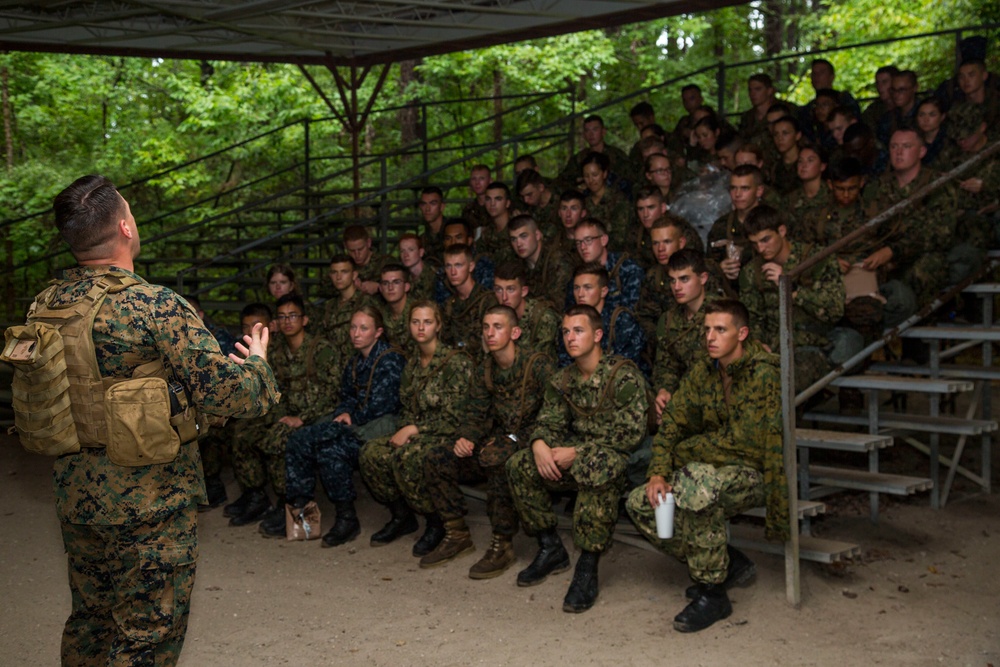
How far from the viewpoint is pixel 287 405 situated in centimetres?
721

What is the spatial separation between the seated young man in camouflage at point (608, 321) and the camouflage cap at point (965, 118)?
340cm

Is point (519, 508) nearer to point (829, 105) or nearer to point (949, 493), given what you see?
point (949, 493)

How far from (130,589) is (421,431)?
134 inches

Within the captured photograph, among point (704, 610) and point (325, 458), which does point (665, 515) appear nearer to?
point (704, 610)

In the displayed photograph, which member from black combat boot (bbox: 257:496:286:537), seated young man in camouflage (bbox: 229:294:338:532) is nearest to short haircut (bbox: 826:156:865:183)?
seated young man in camouflage (bbox: 229:294:338:532)

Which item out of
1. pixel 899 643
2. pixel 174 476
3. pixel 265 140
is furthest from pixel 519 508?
pixel 265 140

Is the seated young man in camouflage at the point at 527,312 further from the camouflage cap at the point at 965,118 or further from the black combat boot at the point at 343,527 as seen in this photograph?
the camouflage cap at the point at 965,118

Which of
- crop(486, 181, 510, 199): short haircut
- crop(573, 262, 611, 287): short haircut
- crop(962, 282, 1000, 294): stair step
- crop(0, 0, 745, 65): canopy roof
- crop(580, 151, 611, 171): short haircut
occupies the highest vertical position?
crop(0, 0, 745, 65): canopy roof

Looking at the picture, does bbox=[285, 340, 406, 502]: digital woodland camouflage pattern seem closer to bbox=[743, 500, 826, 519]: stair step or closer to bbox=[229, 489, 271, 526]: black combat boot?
bbox=[229, 489, 271, 526]: black combat boot

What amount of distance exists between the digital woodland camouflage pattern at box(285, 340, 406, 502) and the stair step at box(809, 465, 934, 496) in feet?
9.02

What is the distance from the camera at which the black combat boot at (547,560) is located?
573 centimetres

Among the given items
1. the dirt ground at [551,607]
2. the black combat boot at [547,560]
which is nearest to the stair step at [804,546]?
the dirt ground at [551,607]

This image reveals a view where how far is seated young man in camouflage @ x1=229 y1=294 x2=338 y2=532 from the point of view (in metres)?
6.98

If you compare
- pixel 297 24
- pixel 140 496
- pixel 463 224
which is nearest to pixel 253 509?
pixel 463 224
